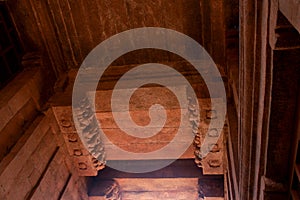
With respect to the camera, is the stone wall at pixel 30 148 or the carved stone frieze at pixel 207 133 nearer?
the stone wall at pixel 30 148

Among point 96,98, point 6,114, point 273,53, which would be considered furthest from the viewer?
point 96,98

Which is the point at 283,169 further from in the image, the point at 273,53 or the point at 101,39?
the point at 101,39

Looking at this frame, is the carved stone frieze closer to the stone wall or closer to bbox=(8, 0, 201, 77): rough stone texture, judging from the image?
bbox=(8, 0, 201, 77): rough stone texture

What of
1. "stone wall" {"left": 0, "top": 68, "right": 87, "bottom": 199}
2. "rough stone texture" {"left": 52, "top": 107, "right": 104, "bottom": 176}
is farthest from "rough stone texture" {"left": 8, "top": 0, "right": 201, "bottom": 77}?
"rough stone texture" {"left": 52, "top": 107, "right": 104, "bottom": 176}

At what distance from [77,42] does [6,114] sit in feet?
4.99

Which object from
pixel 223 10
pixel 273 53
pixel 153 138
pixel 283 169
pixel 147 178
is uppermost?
pixel 273 53

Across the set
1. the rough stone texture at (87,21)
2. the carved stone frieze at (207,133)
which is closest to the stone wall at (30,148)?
the rough stone texture at (87,21)

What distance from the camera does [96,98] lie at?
4.18m

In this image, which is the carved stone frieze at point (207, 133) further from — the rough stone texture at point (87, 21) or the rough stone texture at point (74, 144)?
the rough stone texture at point (74, 144)

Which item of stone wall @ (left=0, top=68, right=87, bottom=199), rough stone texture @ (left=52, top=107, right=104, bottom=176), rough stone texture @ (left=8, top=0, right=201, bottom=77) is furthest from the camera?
rough stone texture @ (left=52, top=107, right=104, bottom=176)

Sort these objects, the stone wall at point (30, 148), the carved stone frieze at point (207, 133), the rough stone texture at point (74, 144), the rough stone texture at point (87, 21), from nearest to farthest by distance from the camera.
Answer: the stone wall at point (30, 148)
the carved stone frieze at point (207, 133)
the rough stone texture at point (87, 21)
the rough stone texture at point (74, 144)

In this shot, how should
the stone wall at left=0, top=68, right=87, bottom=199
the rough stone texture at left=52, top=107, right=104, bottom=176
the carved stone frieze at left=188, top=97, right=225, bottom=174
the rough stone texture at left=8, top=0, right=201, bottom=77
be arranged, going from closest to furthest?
1. the stone wall at left=0, top=68, right=87, bottom=199
2. the carved stone frieze at left=188, top=97, right=225, bottom=174
3. the rough stone texture at left=8, top=0, right=201, bottom=77
4. the rough stone texture at left=52, top=107, right=104, bottom=176

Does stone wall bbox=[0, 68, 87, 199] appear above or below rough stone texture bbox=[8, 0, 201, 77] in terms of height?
below

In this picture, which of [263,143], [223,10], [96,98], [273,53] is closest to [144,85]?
[96,98]
